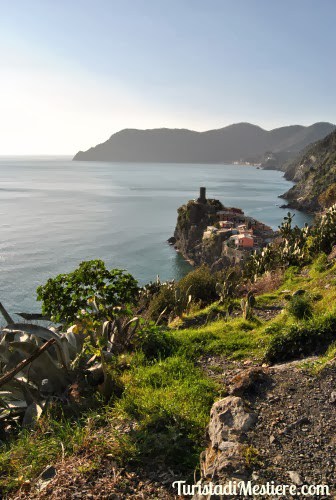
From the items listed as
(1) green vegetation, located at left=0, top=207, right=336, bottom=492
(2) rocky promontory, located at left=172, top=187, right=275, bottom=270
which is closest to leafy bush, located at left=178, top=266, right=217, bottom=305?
(1) green vegetation, located at left=0, top=207, right=336, bottom=492

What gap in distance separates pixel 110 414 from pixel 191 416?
1.09 metres

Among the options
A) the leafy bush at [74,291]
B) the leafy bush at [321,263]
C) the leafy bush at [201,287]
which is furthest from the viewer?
the leafy bush at [201,287]

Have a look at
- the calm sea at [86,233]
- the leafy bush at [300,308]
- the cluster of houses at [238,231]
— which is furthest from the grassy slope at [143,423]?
the cluster of houses at [238,231]

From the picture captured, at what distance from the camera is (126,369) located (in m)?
6.49

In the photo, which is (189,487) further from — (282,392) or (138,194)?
(138,194)

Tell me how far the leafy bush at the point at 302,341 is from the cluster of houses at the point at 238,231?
38.7 m

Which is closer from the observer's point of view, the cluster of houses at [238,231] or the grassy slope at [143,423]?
the grassy slope at [143,423]

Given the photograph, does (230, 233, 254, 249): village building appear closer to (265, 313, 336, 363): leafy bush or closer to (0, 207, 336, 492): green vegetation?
(0, 207, 336, 492): green vegetation

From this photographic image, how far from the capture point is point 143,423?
464cm

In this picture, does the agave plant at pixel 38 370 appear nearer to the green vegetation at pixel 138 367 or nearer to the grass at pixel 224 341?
the green vegetation at pixel 138 367

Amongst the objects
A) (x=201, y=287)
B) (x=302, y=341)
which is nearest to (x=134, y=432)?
(x=302, y=341)

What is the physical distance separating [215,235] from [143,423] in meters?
49.6

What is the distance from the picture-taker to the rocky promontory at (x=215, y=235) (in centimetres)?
4706

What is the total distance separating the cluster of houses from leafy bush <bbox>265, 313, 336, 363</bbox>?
3871 cm
